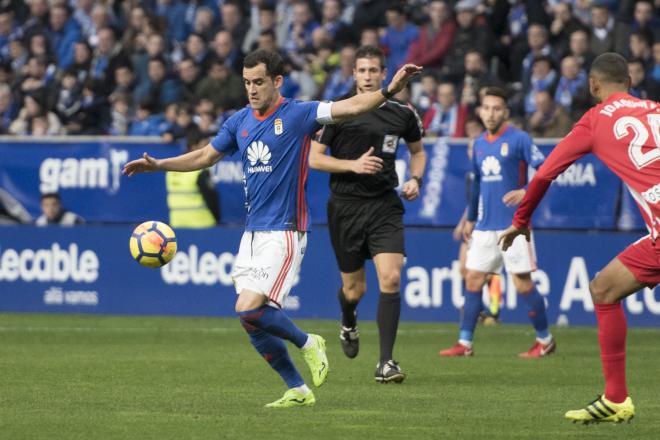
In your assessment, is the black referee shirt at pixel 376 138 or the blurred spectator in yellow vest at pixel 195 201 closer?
the black referee shirt at pixel 376 138

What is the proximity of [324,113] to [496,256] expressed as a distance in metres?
4.84

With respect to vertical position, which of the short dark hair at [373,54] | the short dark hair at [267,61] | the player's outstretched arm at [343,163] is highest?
the short dark hair at [267,61]

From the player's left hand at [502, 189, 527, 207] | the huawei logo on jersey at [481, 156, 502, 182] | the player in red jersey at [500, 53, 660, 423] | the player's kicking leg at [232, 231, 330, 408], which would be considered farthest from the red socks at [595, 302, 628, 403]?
the huawei logo on jersey at [481, 156, 502, 182]

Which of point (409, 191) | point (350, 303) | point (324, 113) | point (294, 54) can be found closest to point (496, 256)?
point (350, 303)

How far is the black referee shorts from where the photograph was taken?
11.8m

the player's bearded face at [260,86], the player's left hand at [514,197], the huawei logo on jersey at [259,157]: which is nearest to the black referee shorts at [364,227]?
the player's left hand at [514,197]

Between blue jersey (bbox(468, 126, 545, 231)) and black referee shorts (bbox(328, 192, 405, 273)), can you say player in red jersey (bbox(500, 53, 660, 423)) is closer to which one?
black referee shorts (bbox(328, 192, 405, 273))

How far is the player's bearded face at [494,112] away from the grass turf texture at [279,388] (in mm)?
2290

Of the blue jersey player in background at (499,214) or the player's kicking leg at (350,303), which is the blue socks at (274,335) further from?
the blue jersey player in background at (499,214)

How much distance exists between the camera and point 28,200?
19.2 metres

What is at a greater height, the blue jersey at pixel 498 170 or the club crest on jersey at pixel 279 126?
the club crest on jersey at pixel 279 126

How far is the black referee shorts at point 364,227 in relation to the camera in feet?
38.7

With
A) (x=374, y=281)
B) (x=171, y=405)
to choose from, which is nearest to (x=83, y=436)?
(x=171, y=405)

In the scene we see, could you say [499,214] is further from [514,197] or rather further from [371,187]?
[371,187]
